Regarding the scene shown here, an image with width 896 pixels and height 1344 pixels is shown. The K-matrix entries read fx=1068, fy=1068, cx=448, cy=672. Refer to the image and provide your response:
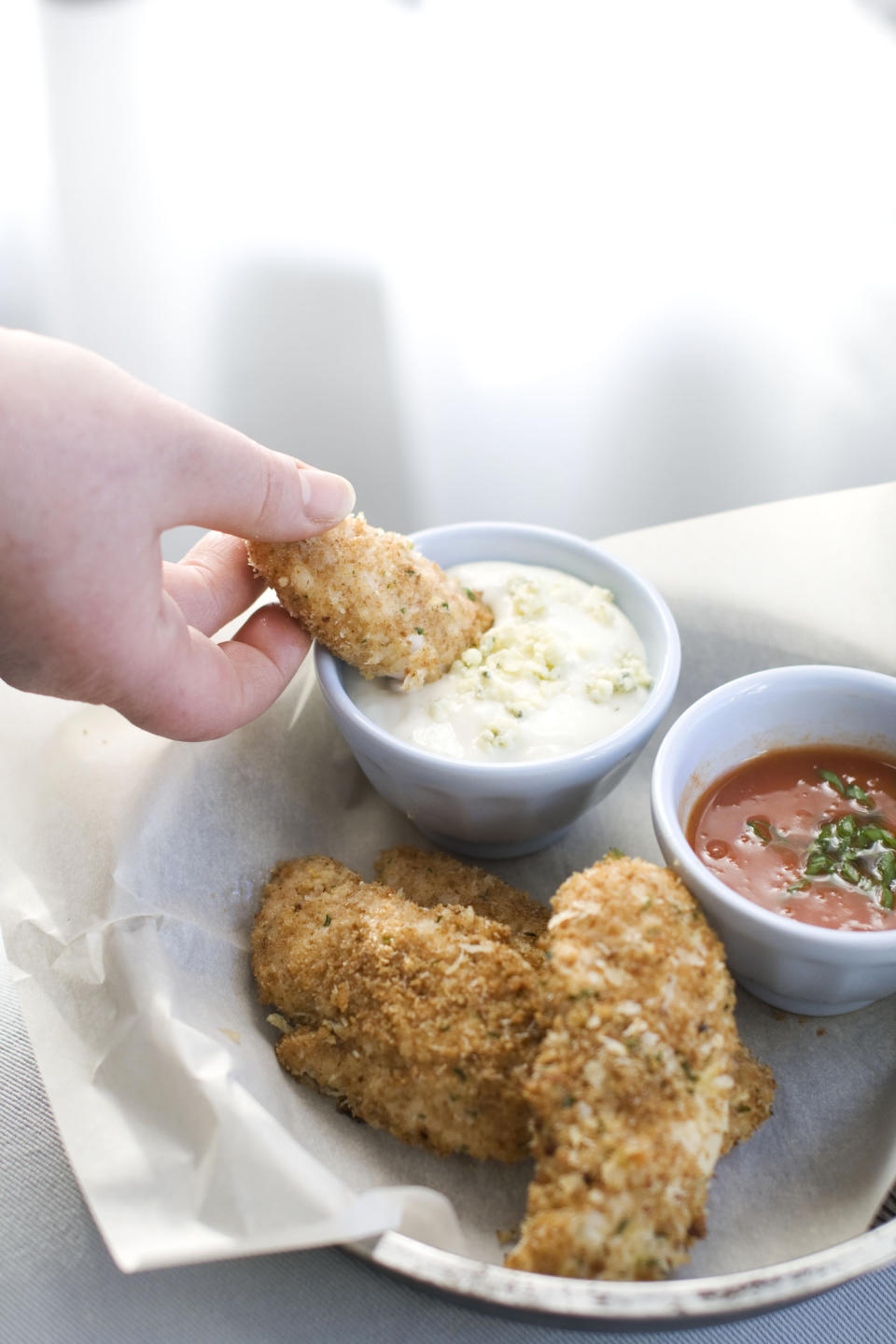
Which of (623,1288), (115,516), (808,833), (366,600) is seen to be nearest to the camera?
(623,1288)

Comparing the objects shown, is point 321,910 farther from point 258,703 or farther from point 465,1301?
point 465,1301

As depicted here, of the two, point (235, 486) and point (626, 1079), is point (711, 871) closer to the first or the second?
point (626, 1079)

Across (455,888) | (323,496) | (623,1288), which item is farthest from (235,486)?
(623,1288)

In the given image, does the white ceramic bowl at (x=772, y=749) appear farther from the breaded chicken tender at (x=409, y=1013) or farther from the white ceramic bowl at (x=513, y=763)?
the breaded chicken tender at (x=409, y=1013)

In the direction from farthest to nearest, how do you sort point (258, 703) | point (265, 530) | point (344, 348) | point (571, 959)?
point (344, 348) → point (258, 703) → point (265, 530) → point (571, 959)

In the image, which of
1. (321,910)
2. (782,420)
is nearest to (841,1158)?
(321,910)

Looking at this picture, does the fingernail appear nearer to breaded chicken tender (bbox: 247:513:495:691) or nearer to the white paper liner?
breaded chicken tender (bbox: 247:513:495:691)

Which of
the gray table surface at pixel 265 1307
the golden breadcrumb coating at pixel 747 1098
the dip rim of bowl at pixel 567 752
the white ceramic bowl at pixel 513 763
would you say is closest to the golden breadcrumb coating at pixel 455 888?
the white ceramic bowl at pixel 513 763
